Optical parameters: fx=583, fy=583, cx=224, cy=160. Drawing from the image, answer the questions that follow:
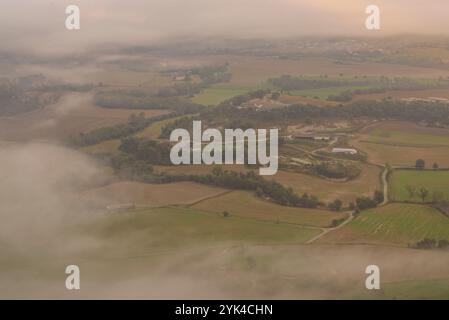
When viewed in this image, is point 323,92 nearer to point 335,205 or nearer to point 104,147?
point 104,147

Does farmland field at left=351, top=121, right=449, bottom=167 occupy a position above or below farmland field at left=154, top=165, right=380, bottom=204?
above

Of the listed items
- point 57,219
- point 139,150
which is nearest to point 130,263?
point 57,219

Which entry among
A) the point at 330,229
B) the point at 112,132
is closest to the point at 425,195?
the point at 330,229

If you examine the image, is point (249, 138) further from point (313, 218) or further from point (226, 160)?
point (313, 218)

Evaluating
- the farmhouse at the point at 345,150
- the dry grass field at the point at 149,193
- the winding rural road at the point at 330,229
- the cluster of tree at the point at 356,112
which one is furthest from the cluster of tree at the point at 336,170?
the cluster of tree at the point at 356,112

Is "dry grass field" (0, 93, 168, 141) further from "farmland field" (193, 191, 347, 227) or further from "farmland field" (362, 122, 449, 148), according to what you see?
"farmland field" (362, 122, 449, 148)

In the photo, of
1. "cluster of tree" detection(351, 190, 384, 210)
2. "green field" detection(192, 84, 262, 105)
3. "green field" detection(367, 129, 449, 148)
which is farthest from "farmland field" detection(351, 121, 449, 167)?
"green field" detection(192, 84, 262, 105)
